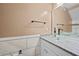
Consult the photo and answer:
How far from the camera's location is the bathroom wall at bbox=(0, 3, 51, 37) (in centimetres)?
128

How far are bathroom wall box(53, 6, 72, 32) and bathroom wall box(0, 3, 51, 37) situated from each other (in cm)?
8

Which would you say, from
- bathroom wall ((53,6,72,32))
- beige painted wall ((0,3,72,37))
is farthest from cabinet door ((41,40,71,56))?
bathroom wall ((53,6,72,32))

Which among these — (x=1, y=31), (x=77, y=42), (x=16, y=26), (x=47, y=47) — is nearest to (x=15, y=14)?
(x=16, y=26)

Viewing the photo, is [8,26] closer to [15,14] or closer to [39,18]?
[15,14]

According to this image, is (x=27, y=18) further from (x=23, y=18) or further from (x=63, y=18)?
(x=63, y=18)

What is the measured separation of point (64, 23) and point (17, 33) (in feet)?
1.78

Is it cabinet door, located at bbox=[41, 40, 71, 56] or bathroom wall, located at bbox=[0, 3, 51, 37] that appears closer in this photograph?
cabinet door, located at bbox=[41, 40, 71, 56]

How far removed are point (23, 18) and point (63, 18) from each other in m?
0.45

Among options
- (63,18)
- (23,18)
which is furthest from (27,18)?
(63,18)

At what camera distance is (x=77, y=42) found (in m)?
1.19

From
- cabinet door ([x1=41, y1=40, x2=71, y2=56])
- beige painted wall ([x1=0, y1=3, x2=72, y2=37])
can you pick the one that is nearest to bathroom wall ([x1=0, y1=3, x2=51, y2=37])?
beige painted wall ([x1=0, y1=3, x2=72, y2=37])

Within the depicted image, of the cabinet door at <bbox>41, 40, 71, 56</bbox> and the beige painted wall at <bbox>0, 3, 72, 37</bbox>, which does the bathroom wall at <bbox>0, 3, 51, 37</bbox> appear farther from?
the cabinet door at <bbox>41, 40, 71, 56</bbox>

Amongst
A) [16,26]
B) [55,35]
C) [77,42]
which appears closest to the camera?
[77,42]

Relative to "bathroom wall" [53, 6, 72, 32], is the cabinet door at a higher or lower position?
lower
